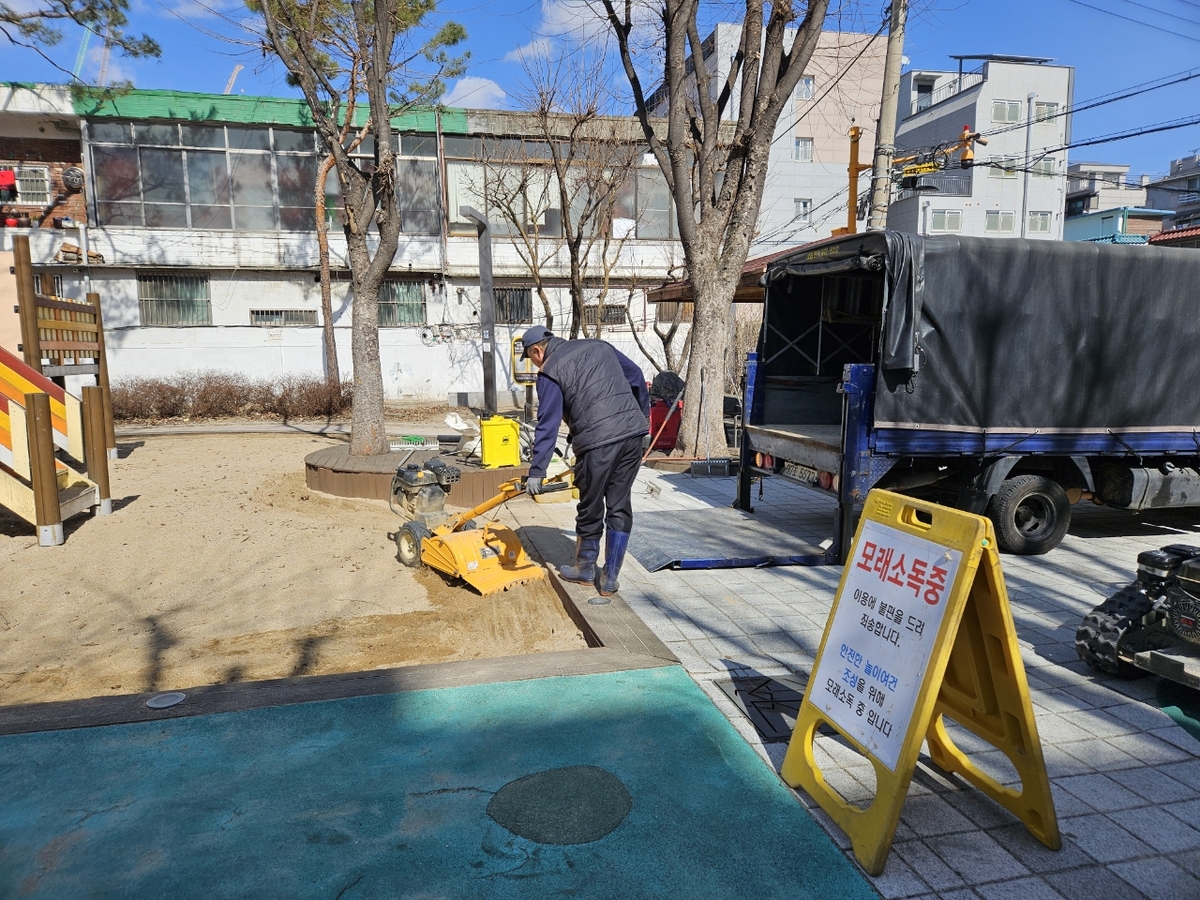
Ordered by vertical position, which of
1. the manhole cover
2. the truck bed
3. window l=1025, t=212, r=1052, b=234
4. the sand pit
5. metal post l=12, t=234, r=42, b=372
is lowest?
the sand pit

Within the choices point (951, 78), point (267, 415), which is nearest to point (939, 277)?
point (267, 415)

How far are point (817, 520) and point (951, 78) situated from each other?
45701 millimetres

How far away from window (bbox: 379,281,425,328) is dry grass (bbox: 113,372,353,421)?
3.33m

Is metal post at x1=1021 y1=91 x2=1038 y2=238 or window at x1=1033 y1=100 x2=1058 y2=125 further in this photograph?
window at x1=1033 y1=100 x2=1058 y2=125

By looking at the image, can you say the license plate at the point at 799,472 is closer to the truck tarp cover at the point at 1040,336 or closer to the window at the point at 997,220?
the truck tarp cover at the point at 1040,336

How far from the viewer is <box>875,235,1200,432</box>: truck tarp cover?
19.4ft

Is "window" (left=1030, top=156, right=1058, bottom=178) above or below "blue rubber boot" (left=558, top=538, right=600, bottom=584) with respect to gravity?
above

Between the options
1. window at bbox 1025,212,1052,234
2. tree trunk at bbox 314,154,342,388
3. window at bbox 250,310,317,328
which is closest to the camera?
tree trunk at bbox 314,154,342,388

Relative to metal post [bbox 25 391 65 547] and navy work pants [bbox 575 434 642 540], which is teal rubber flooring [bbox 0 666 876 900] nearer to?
navy work pants [bbox 575 434 642 540]

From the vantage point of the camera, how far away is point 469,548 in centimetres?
562

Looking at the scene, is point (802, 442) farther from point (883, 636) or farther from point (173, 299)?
point (173, 299)

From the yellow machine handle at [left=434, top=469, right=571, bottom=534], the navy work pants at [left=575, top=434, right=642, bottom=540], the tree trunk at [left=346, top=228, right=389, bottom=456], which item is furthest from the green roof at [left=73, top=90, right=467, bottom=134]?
the navy work pants at [left=575, top=434, right=642, bottom=540]

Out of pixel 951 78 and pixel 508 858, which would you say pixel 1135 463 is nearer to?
pixel 508 858

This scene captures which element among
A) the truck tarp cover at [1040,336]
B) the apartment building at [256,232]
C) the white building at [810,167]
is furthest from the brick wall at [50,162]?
the truck tarp cover at [1040,336]
